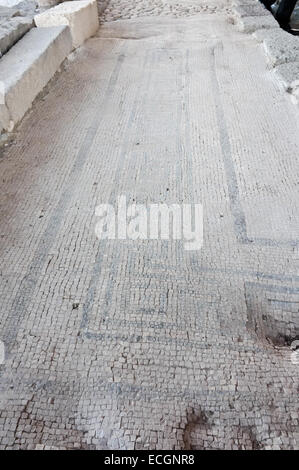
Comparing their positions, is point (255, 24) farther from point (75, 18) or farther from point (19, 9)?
point (19, 9)

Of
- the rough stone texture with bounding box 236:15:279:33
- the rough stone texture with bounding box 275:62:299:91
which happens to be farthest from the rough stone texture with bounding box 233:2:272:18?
the rough stone texture with bounding box 275:62:299:91

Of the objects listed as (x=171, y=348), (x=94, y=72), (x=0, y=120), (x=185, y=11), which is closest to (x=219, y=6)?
(x=185, y=11)

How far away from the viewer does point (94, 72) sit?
9.79ft

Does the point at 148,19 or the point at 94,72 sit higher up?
the point at 148,19

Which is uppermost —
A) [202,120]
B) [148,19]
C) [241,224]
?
[148,19]

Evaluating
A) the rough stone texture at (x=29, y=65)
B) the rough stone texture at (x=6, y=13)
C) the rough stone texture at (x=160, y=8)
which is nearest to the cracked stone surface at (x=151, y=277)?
the rough stone texture at (x=29, y=65)

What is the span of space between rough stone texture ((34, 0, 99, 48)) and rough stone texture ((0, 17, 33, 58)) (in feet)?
0.51

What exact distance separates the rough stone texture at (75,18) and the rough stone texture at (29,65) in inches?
5.3

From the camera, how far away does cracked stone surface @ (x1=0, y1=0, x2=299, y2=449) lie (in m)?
1.08

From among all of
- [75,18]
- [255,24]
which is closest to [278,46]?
[255,24]

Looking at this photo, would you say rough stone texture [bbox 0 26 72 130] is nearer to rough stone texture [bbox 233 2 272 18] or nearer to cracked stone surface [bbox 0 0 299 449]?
cracked stone surface [bbox 0 0 299 449]
